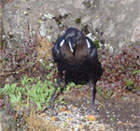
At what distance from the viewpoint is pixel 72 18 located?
20.2ft

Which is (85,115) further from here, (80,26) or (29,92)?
(80,26)

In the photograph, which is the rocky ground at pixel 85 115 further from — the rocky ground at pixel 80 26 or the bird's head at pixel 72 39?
the bird's head at pixel 72 39

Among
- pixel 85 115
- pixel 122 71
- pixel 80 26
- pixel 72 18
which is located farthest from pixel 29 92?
pixel 72 18

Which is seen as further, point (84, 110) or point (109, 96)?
point (109, 96)

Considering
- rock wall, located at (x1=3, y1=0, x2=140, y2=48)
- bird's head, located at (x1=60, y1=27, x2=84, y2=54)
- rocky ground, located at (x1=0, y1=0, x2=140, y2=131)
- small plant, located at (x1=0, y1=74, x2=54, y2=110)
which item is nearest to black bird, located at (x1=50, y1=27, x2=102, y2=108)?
bird's head, located at (x1=60, y1=27, x2=84, y2=54)

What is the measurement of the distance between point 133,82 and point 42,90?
1471 mm

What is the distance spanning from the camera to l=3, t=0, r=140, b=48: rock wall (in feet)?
19.2

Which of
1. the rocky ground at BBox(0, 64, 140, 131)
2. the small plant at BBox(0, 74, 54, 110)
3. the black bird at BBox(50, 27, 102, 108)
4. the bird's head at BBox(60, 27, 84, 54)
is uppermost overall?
the bird's head at BBox(60, 27, 84, 54)

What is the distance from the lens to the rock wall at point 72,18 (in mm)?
5848

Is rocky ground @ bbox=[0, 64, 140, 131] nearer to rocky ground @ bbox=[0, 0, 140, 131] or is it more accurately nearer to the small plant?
rocky ground @ bbox=[0, 0, 140, 131]

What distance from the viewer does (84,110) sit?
464 centimetres

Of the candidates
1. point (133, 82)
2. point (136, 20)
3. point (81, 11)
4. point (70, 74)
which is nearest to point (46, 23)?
point (81, 11)

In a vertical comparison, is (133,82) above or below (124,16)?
below

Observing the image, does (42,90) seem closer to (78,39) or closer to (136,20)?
(78,39)
